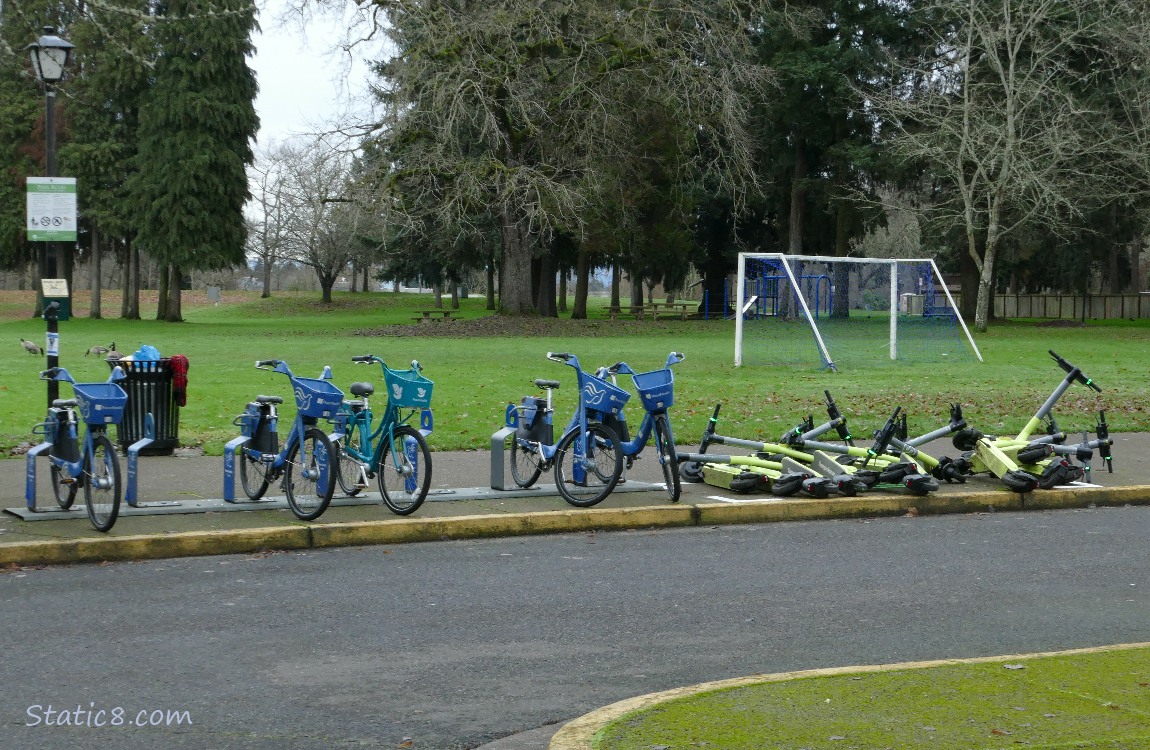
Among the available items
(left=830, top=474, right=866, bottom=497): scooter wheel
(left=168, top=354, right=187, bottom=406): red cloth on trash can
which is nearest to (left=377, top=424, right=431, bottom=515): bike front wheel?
(left=830, top=474, right=866, bottom=497): scooter wheel

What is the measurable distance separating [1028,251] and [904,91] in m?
10.6

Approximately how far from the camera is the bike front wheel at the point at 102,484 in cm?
926

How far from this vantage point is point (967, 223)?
46031 millimetres

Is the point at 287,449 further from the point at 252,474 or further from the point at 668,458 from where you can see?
the point at 668,458

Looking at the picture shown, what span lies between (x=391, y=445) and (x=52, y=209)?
4313mm

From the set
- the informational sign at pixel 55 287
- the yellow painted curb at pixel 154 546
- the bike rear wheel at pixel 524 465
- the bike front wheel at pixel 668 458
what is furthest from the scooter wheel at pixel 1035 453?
the informational sign at pixel 55 287

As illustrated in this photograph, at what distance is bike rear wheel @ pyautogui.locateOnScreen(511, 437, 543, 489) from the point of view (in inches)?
452

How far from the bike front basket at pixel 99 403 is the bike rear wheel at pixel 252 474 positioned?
4.09ft

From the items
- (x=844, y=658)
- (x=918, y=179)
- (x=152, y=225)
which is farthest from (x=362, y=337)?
(x=844, y=658)

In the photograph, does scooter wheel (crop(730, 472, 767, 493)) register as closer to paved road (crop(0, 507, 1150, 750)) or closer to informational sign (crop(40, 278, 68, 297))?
paved road (crop(0, 507, 1150, 750))

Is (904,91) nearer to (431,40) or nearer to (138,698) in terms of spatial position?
(431,40)

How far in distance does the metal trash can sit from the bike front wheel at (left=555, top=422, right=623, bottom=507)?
452 cm

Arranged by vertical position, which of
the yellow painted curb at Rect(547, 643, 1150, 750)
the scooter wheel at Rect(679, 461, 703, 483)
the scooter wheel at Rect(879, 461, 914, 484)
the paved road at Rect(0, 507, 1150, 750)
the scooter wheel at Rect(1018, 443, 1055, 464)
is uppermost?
the scooter wheel at Rect(1018, 443, 1055, 464)

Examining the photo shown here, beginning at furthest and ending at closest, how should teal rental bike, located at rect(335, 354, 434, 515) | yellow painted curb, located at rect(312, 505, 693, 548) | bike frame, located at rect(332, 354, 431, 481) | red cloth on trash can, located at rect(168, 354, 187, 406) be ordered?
red cloth on trash can, located at rect(168, 354, 187, 406) < bike frame, located at rect(332, 354, 431, 481) < teal rental bike, located at rect(335, 354, 434, 515) < yellow painted curb, located at rect(312, 505, 693, 548)
